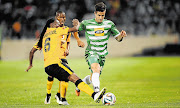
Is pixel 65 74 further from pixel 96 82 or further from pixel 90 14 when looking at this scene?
pixel 90 14

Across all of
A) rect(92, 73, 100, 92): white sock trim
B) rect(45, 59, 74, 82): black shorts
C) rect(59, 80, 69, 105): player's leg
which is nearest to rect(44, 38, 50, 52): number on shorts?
rect(45, 59, 74, 82): black shorts

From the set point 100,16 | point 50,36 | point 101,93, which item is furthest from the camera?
point 100,16

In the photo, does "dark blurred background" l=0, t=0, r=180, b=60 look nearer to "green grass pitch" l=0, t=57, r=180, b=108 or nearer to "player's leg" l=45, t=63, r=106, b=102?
"green grass pitch" l=0, t=57, r=180, b=108

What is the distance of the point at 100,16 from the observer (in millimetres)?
8047

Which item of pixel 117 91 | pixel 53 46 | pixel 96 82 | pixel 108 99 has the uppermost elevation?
pixel 53 46

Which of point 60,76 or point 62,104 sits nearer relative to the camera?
point 60,76

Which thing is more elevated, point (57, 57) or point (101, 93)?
point (57, 57)

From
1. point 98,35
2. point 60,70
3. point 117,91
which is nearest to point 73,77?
point 60,70

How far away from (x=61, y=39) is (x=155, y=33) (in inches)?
846

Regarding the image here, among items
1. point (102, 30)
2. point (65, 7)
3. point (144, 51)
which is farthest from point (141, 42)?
point (102, 30)

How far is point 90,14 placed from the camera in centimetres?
2964

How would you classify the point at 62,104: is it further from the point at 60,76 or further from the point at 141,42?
the point at 141,42

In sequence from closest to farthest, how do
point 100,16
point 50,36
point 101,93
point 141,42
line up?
point 101,93 → point 50,36 → point 100,16 → point 141,42

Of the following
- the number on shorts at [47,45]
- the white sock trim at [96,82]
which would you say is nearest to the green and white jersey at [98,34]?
the white sock trim at [96,82]
